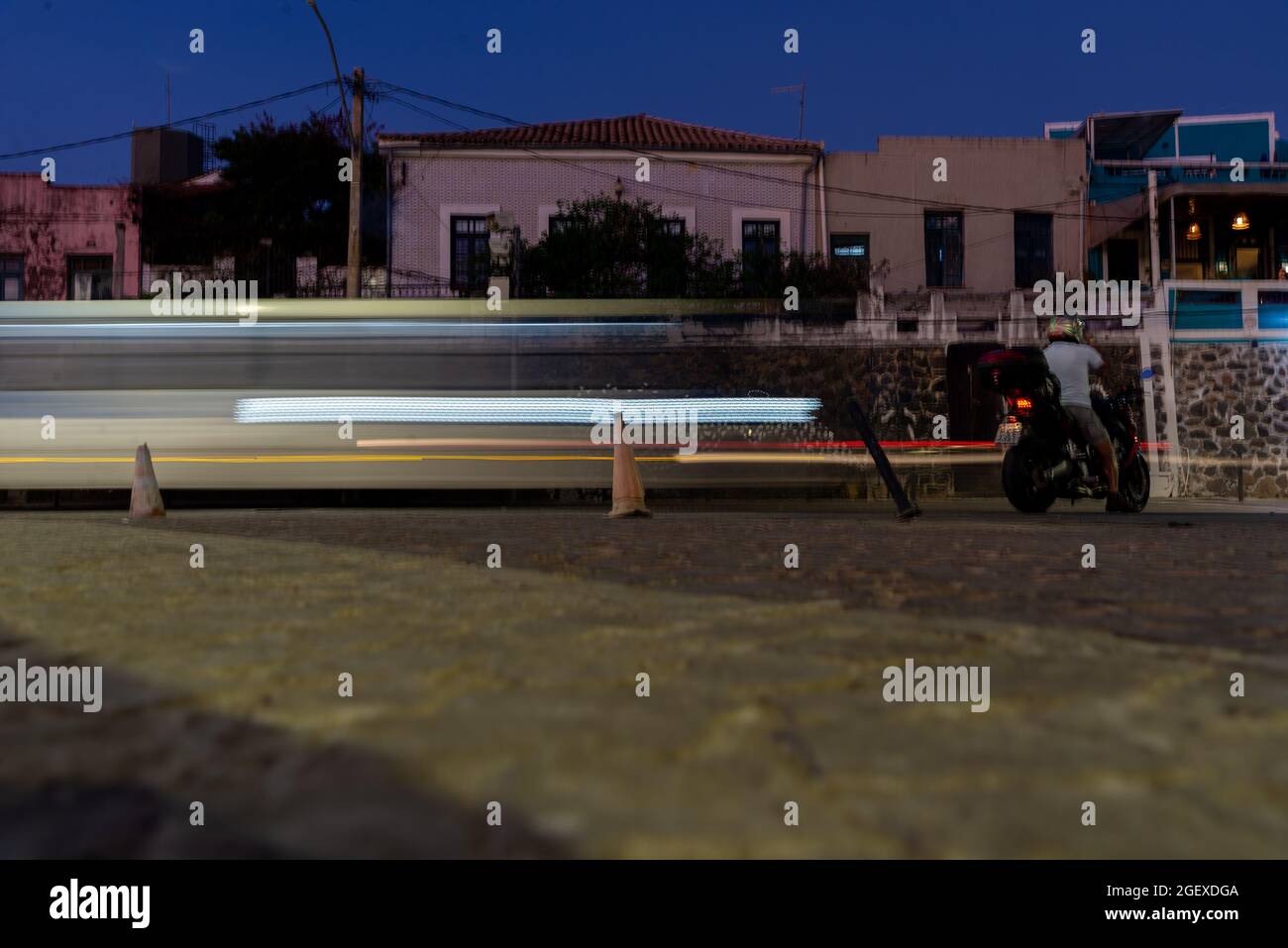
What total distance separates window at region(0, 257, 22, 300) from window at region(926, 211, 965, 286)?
23716 mm

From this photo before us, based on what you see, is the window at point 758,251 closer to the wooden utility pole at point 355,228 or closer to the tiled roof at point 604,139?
the tiled roof at point 604,139

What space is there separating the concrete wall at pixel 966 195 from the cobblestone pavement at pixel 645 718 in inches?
866

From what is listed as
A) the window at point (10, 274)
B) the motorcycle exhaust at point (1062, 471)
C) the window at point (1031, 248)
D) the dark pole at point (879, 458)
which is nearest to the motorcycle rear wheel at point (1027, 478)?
the motorcycle exhaust at point (1062, 471)

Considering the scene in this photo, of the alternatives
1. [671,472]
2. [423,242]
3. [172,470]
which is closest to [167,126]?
[423,242]

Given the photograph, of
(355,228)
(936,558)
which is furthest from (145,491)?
(355,228)

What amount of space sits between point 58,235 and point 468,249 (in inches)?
448

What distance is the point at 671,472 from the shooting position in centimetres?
1306

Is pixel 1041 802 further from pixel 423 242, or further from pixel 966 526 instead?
pixel 423 242

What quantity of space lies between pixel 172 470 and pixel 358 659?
11748 millimetres

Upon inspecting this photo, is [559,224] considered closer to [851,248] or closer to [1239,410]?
[851,248]

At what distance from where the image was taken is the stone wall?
19984mm

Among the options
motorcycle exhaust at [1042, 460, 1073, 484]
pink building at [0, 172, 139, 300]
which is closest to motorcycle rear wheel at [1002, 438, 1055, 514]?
motorcycle exhaust at [1042, 460, 1073, 484]

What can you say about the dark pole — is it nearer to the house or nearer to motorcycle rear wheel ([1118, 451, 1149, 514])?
motorcycle rear wheel ([1118, 451, 1149, 514])

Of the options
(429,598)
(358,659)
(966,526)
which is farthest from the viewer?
(966,526)
